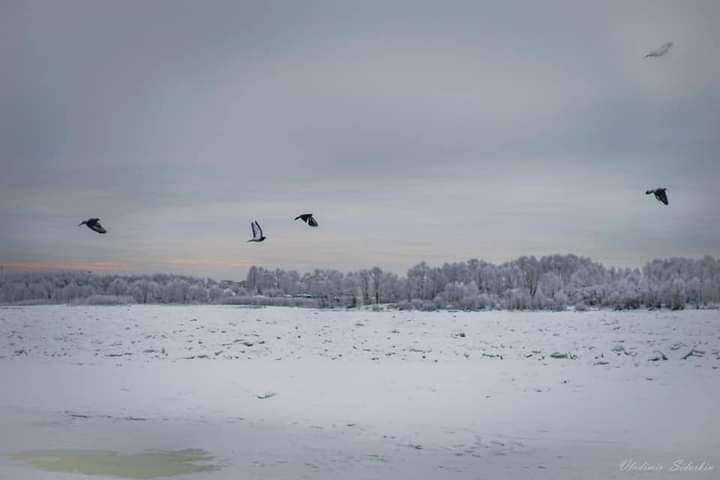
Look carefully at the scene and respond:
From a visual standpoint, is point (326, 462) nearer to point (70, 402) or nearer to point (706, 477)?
point (706, 477)

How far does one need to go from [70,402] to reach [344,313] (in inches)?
343

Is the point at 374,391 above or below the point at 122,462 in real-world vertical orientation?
above

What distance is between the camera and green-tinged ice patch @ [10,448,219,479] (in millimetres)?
5508

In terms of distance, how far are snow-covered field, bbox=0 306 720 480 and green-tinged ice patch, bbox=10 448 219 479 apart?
0.15 m

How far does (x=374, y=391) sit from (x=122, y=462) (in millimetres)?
4009

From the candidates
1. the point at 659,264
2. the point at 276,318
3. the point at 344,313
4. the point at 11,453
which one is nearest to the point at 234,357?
the point at 276,318

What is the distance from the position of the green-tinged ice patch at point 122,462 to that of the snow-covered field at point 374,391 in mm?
155

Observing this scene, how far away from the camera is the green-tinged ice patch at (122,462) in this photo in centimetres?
551

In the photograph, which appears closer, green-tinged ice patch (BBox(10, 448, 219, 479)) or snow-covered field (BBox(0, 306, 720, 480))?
green-tinged ice patch (BBox(10, 448, 219, 479))

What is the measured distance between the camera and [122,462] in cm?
588

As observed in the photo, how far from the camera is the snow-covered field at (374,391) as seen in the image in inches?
238

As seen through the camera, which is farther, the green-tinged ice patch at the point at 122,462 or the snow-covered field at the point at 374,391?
the snow-covered field at the point at 374,391

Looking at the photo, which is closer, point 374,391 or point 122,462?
point 122,462

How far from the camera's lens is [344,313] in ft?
55.0
